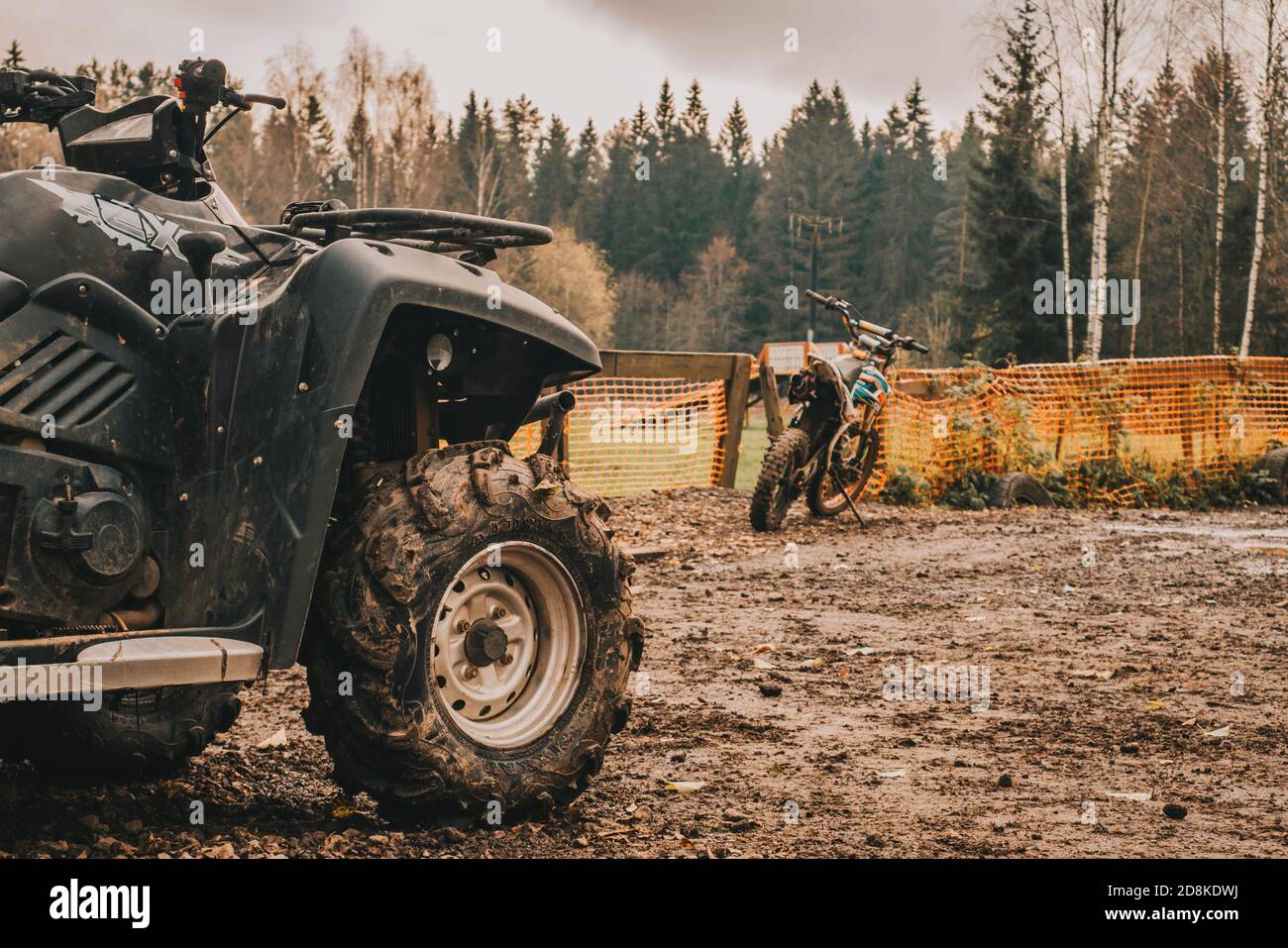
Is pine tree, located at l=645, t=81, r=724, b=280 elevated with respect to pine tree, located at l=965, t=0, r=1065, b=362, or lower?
elevated

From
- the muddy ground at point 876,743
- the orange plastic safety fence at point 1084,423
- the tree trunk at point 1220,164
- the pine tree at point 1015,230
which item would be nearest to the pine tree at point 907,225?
the pine tree at point 1015,230

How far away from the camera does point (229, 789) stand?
4.36 meters

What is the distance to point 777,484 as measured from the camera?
11.2 meters

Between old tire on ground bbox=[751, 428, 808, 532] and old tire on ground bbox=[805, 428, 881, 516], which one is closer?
old tire on ground bbox=[751, 428, 808, 532]

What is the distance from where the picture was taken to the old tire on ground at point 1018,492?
13.8 metres

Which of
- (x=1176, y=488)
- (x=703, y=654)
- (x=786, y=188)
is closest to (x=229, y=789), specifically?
(x=703, y=654)

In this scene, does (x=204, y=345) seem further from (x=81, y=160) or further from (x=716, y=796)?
(x=716, y=796)

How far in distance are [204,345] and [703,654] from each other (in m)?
3.51

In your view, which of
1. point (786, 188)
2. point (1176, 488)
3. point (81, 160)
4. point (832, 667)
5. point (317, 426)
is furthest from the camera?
point (786, 188)

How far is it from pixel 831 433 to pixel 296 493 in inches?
339

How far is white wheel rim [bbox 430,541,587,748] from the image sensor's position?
3795 millimetres

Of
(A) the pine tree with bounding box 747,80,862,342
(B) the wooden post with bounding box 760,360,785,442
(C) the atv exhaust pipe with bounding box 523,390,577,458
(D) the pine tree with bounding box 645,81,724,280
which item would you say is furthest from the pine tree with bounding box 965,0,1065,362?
(C) the atv exhaust pipe with bounding box 523,390,577,458

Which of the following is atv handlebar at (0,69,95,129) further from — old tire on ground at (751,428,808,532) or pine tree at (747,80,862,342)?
pine tree at (747,80,862,342)

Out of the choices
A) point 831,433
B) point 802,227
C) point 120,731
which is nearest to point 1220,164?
point 831,433
